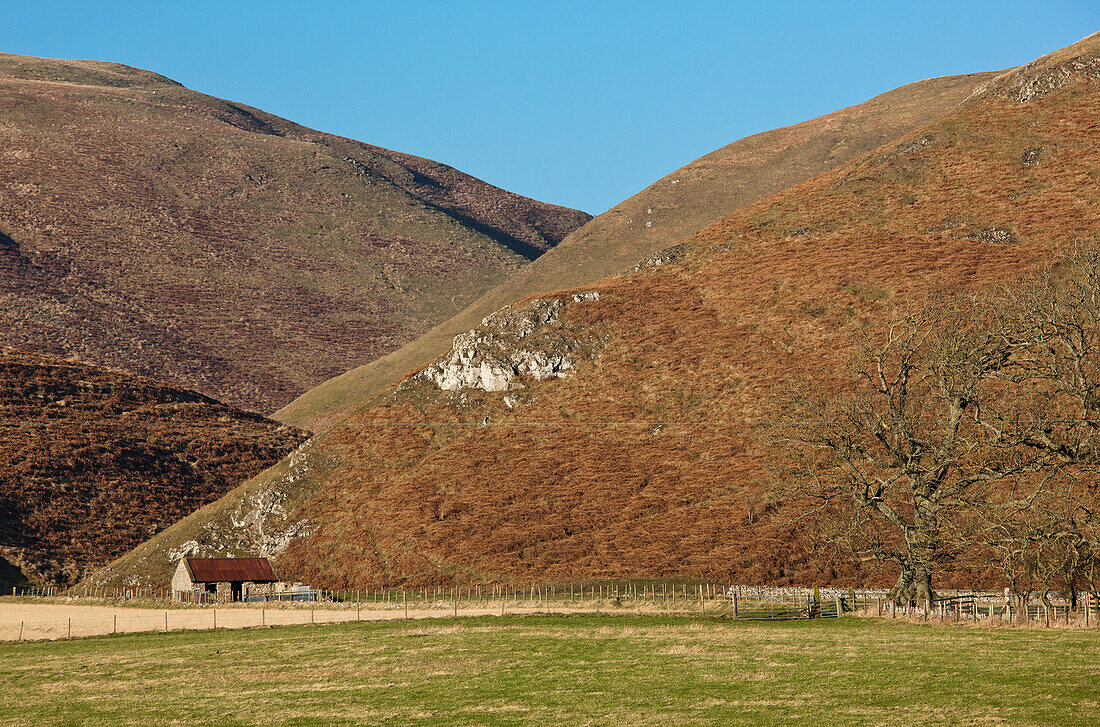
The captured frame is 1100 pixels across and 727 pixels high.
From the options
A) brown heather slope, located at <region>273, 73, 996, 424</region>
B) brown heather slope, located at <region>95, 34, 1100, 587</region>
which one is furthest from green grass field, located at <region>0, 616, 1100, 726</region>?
brown heather slope, located at <region>273, 73, 996, 424</region>

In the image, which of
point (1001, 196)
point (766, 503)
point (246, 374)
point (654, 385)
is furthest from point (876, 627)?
point (246, 374)

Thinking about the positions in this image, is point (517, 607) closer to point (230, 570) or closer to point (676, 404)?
point (230, 570)

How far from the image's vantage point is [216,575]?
229 ft

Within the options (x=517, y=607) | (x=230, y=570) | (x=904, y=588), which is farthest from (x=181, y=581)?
(x=904, y=588)

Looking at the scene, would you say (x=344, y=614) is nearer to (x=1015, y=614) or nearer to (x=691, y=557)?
(x=691, y=557)

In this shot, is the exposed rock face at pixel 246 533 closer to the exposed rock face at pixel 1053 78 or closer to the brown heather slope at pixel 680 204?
the brown heather slope at pixel 680 204

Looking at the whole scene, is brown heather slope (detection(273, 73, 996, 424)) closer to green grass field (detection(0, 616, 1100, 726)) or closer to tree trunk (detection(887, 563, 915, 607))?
tree trunk (detection(887, 563, 915, 607))

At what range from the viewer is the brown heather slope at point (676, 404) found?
7094 cm

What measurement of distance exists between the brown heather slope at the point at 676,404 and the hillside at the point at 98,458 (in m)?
12.8

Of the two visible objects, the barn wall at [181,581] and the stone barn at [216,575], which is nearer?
the stone barn at [216,575]

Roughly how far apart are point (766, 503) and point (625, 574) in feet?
39.6

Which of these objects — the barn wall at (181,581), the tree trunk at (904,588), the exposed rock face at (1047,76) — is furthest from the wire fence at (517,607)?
the exposed rock face at (1047,76)

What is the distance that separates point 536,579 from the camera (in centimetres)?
6712

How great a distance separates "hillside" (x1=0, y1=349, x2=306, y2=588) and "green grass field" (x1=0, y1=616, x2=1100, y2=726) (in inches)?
2018
